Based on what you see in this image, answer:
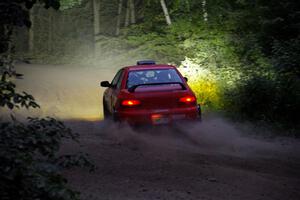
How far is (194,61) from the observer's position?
65.9 ft

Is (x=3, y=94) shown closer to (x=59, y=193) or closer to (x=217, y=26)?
(x=59, y=193)

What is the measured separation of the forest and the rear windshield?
286cm

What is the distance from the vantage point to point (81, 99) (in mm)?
23125

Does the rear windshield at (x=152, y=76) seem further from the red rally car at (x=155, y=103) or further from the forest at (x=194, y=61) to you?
the forest at (x=194, y=61)

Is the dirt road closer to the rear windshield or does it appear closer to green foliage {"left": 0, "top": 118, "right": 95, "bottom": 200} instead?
the rear windshield

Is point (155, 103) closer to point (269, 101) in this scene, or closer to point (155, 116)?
point (155, 116)

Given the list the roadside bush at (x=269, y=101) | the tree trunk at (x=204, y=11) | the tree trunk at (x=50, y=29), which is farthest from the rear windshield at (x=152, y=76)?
the tree trunk at (x=50, y=29)

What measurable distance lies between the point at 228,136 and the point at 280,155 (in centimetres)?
237

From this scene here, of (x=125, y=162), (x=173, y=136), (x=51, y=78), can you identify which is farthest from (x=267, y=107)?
(x=51, y=78)

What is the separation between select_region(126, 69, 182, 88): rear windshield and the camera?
41.6 feet

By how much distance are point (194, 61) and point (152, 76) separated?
7.49 m

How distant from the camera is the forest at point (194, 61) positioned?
13.2 ft

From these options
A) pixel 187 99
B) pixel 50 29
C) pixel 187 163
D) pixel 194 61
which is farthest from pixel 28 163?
pixel 50 29

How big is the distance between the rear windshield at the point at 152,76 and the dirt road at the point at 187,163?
1.30 metres
